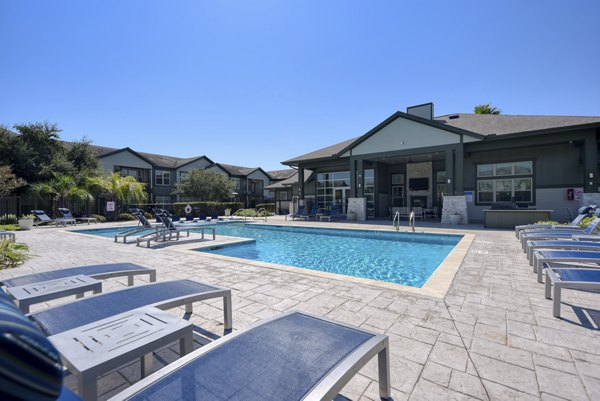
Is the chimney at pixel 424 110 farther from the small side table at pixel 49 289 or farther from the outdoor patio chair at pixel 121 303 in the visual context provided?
the small side table at pixel 49 289

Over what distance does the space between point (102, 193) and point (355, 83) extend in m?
20.5

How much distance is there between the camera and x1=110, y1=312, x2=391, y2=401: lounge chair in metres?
1.54

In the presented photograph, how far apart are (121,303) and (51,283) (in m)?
1.33

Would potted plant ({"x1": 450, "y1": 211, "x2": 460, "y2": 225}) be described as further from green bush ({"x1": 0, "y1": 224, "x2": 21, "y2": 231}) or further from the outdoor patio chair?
green bush ({"x1": 0, "y1": 224, "x2": 21, "y2": 231})

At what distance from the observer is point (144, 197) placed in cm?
2423

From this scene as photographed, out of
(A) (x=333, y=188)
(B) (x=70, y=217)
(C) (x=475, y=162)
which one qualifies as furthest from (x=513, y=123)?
(B) (x=70, y=217)

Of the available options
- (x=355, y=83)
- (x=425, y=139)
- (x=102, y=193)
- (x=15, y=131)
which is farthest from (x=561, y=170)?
(x=15, y=131)

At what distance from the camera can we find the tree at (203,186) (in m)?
28.0

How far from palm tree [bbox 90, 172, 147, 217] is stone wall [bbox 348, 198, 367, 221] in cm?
1731

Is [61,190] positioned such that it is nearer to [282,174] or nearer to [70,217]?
[70,217]

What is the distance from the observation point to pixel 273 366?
5.85 feet

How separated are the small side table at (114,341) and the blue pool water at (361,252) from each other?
5.02 m

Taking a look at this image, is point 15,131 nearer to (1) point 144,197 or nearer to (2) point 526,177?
(1) point 144,197

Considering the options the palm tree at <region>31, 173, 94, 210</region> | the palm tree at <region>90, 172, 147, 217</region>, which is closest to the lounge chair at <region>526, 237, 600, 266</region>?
the palm tree at <region>31, 173, 94, 210</region>
